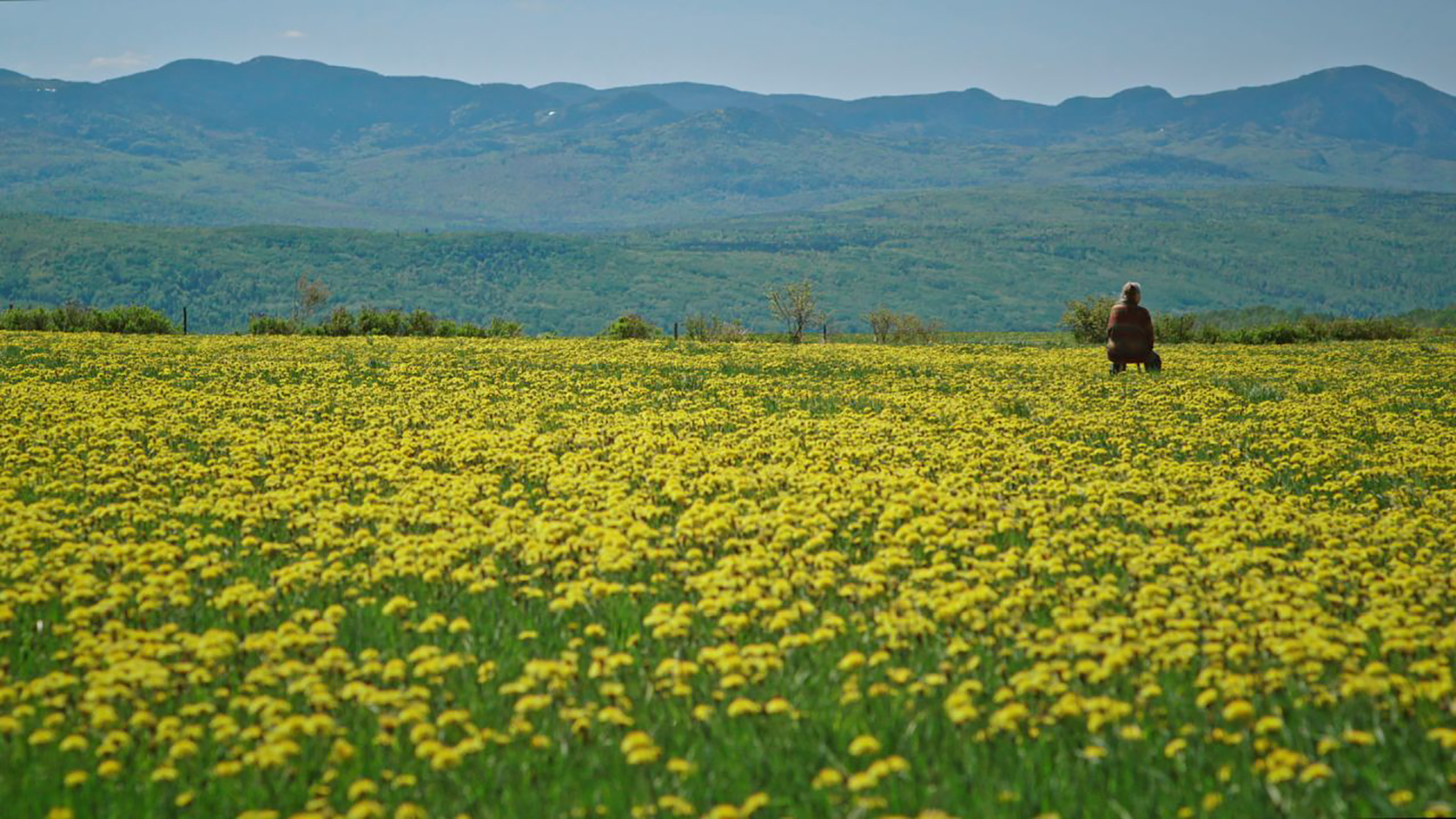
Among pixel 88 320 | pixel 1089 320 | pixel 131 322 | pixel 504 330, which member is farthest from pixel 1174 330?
pixel 88 320

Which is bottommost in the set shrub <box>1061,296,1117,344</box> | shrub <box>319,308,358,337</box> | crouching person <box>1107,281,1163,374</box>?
shrub <box>319,308,358,337</box>

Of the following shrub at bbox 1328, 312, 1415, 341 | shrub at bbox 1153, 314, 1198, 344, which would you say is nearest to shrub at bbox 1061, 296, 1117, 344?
shrub at bbox 1153, 314, 1198, 344

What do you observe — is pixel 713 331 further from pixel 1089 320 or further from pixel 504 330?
pixel 1089 320

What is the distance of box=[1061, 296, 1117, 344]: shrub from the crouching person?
101 ft

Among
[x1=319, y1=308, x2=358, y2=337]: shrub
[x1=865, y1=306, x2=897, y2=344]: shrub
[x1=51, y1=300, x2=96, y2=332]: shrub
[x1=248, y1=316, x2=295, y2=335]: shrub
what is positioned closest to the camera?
[x1=51, y1=300, x2=96, y2=332]: shrub

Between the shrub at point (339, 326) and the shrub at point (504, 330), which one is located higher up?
the shrub at point (339, 326)

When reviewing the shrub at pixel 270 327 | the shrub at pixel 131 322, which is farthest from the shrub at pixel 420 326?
the shrub at pixel 131 322

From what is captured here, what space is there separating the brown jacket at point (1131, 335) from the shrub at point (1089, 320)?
3094cm

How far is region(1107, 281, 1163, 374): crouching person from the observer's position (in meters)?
31.1

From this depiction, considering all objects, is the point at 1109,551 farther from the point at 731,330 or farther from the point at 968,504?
the point at 731,330

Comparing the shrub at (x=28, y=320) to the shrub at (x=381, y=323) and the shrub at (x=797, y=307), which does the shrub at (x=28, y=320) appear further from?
the shrub at (x=797, y=307)

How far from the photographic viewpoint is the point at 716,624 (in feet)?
29.6

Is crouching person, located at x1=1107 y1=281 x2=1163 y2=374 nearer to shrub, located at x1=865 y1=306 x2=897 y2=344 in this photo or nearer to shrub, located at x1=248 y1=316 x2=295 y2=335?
shrub, located at x1=865 y1=306 x2=897 y2=344

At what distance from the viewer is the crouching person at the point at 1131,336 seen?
1225 inches
